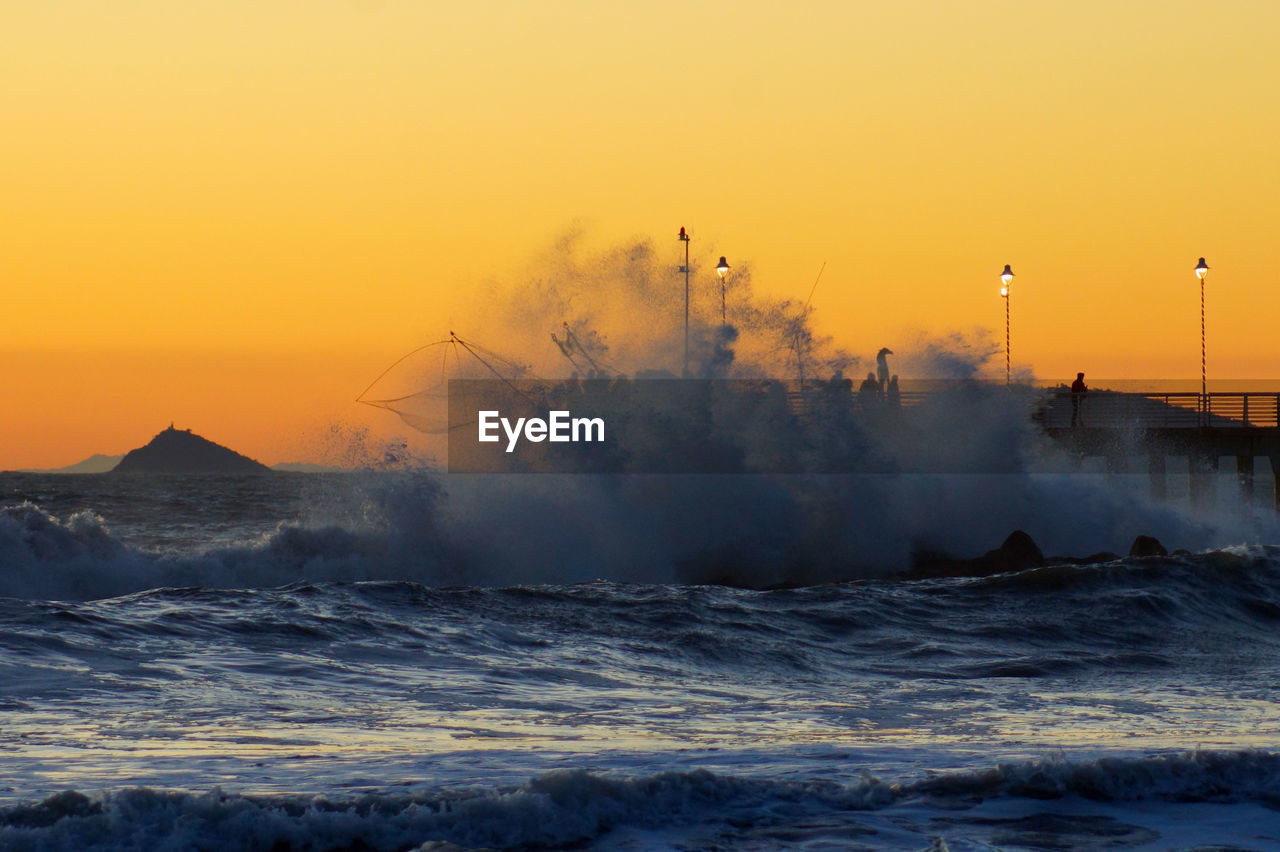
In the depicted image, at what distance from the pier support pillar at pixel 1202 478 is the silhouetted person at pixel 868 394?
33.3 feet

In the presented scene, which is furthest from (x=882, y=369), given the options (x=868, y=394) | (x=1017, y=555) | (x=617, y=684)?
(x=617, y=684)

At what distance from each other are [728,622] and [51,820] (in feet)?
34.3

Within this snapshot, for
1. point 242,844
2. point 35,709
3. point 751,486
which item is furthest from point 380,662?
point 751,486

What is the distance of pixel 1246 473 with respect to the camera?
3681cm

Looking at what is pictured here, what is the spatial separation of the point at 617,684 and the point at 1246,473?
1160 inches

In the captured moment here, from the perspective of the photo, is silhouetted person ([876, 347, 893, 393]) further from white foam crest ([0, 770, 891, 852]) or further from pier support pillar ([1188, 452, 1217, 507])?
white foam crest ([0, 770, 891, 852])

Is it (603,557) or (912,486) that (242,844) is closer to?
(603,557)

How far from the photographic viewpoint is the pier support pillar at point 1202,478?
34.8m

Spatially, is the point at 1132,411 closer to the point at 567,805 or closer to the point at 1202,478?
the point at 1202,478

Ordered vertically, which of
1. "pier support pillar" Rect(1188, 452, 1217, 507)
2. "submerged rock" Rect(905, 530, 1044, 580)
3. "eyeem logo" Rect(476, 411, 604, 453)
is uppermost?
"eyeem logo" Rect(476, 411, 604, 453)

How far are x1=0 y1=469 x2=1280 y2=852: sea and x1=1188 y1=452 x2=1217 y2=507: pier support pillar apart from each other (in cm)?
1115

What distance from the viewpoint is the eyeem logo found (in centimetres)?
2780

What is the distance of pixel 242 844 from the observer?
22.7 feet

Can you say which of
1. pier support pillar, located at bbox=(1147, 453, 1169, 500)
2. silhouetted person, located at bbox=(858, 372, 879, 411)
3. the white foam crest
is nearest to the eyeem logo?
silhouetted person, located at bbox=(858, 372, 879, 411)
